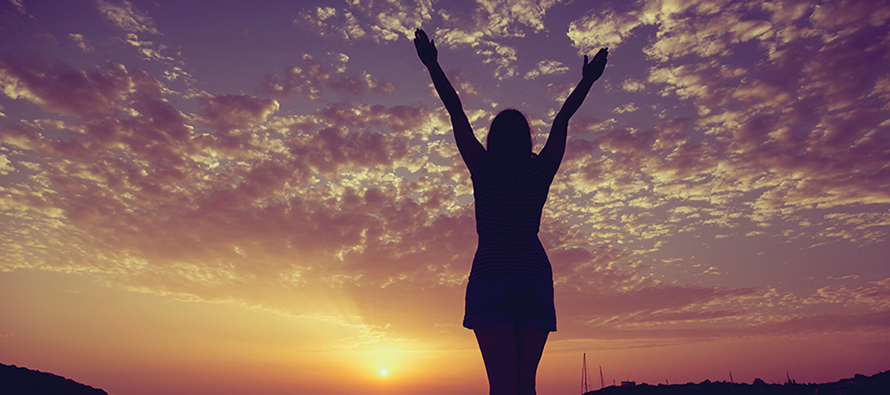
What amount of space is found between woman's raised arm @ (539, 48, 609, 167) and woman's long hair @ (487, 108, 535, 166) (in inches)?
7.0

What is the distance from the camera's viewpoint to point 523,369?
289 centimetres

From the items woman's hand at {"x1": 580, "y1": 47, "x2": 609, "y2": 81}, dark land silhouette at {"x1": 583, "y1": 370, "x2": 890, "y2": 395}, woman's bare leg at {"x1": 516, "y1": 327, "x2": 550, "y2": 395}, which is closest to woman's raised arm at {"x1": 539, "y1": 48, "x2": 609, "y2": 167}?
woman's hand at {"x1": 580, "y1": 47, "x2": 609, "y2": 81}

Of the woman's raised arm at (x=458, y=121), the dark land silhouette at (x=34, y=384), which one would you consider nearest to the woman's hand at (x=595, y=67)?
the woman's raised arm at (x=458, y=121)

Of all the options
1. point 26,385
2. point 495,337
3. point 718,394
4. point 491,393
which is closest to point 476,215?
point 495,337

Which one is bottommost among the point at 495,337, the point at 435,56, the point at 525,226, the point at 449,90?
the point at 495,337

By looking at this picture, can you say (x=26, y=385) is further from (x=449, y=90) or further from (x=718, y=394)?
(x=718, y=394)

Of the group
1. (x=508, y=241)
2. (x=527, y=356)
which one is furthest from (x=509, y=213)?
(x=527, y=356)

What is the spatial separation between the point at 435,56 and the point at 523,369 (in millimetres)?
2305

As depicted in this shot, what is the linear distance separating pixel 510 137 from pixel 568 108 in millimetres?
692

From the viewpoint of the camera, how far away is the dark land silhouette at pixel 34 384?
38.8 feet

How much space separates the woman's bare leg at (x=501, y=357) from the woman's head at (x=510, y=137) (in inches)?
46.2

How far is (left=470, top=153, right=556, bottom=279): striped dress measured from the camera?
3113mm

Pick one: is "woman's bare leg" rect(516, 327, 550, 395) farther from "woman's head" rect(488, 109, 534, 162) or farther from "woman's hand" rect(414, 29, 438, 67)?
"woman's hand" rect(414, 29, 438, 67)

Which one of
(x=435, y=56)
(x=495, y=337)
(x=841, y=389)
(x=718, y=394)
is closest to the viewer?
(x=495, y=337)
